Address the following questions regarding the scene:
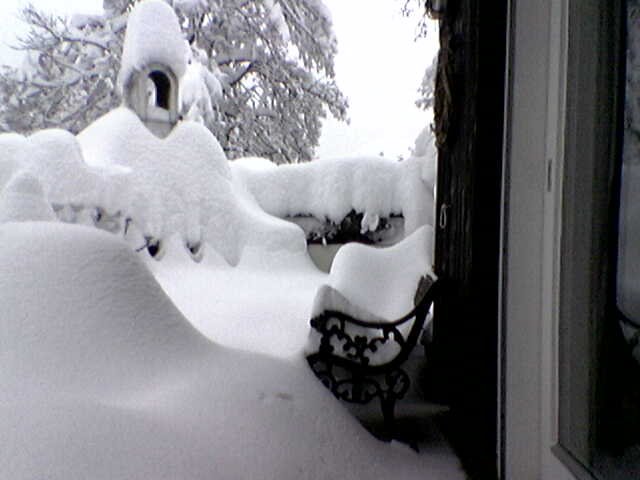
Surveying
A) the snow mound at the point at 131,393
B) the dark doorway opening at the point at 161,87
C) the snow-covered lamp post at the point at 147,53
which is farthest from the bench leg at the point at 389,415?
the dark doorway opening at the point at 161,87

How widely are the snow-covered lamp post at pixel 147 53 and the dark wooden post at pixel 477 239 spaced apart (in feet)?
16.8

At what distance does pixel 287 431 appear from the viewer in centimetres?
146

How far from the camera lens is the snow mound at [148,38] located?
6.04 metres

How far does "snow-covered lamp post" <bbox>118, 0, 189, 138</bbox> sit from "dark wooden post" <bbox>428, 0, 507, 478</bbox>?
511cm

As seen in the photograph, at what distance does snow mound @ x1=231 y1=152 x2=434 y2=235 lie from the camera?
493 cm

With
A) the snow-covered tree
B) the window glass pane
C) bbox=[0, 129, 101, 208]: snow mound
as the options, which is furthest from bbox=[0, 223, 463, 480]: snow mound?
the snow-covered tree

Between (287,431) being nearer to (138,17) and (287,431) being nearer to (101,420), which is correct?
(101,420)

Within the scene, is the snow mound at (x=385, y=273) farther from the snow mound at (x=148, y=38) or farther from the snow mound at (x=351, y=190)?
the snow mound at (x=148, y=38)

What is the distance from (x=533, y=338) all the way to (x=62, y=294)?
1.43m

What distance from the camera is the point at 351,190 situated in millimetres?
5566

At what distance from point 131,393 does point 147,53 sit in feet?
19.0

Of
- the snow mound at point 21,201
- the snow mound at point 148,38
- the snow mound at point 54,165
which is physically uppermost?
the snow mound at point 148,38

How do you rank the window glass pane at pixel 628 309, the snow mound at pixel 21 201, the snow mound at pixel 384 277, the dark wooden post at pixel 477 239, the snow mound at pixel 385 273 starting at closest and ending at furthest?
the window glass pane at pixel 628 309
the dark wooden post at pixel 477 239
the snow mound at pixel 384 277
the snow mound at pixel 385 273
the snow mound at pixel 21 201

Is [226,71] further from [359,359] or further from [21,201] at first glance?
[359,359]
